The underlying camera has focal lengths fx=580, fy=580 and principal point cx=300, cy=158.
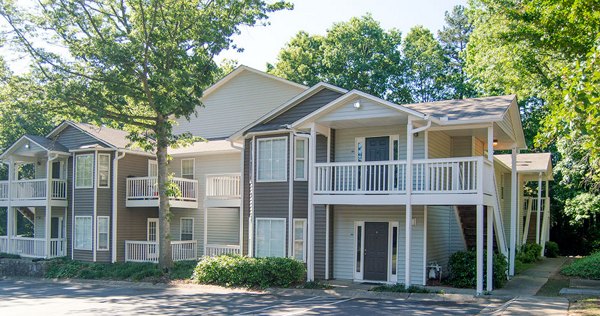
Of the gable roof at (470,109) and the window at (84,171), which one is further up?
the gable roof at (470,109)

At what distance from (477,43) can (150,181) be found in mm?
17602

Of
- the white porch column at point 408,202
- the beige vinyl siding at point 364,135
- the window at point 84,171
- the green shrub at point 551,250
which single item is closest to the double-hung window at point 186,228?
the window at point 84,171

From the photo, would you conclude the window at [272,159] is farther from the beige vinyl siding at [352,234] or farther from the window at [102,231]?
the window at [102,231]

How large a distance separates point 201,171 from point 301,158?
Result: 7.84m

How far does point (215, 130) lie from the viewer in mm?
31297

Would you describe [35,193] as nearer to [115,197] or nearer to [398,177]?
[115,197]

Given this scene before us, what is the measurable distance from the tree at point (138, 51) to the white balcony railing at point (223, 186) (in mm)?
2071

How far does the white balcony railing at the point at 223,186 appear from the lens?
24938mm

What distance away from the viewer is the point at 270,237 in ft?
72.6

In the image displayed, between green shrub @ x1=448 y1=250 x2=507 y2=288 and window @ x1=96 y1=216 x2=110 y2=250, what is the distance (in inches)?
652

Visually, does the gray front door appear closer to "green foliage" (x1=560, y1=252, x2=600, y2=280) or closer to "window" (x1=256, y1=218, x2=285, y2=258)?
"window" (x1=256, y1=218, x2=285, y2=258)

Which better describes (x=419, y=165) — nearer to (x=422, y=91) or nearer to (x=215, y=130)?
(x=215, y=130)

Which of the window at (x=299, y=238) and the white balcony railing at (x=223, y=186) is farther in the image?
the white balcony railing at (x=223, y=186)

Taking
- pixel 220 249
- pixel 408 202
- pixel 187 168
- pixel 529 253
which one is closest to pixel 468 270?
pixel 408 202
